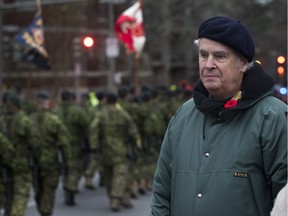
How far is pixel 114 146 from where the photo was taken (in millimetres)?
11742

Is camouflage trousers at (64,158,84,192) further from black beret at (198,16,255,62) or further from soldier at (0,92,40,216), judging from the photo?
black beret at (198,16,255,62)

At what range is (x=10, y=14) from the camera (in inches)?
1683

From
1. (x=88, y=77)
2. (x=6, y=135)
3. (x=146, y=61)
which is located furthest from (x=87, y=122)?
(x=88, y=77)

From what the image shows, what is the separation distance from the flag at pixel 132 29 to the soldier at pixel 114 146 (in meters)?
6.52

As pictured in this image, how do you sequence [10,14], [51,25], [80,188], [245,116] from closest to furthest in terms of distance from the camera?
[245,116] → [80,188] → [51,25] → [10,14]

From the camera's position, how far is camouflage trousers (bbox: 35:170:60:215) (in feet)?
32.4

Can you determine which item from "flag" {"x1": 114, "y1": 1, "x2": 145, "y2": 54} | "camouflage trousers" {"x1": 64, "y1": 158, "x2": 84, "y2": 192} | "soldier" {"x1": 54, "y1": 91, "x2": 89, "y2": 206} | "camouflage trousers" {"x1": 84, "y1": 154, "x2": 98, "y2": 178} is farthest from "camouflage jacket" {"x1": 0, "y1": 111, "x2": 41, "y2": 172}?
"flag" {"x1": 114, "y1": 1, "x2": 145, "y2": 54}

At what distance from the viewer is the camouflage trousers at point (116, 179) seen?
38.0ft

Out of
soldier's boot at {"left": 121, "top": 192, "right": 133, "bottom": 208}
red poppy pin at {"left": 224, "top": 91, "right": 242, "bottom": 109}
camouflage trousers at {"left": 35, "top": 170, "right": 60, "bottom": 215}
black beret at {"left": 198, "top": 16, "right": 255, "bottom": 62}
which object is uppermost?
black beret at {"left": 198, "top": 16, "right": 255, "bottom": 62}

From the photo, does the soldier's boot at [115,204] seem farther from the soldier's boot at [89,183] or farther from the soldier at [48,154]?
the soldier's boot at [89,183]

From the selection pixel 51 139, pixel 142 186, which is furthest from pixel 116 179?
pixel 142 186

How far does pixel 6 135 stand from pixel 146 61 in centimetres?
3848

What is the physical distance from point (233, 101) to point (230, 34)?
33cm

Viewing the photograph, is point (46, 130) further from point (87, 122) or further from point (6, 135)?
point (87, 122)
